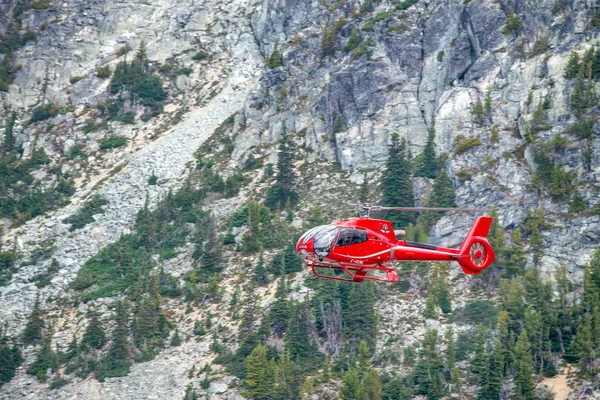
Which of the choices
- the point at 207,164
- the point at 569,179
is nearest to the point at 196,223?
the point at 207,164

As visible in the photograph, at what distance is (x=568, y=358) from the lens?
66.4 meters

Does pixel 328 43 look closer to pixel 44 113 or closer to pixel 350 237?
pixel 44 113

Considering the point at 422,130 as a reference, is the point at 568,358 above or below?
below

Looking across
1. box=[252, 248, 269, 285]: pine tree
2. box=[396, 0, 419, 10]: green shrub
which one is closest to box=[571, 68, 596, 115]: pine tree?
box=[396, 0, 419, 10]: green shrub

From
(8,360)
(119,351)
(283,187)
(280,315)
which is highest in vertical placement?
(283,187)

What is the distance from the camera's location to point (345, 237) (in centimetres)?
4588

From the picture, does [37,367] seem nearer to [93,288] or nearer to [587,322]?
[93,288]

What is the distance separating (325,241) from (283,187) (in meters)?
45.0

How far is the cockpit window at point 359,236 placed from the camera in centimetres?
4619

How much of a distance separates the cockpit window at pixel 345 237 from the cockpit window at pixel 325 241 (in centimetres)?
→ 28

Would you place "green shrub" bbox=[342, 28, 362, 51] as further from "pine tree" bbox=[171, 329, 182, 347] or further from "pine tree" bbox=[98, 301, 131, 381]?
"pine tree" bbox=[98, 301, 131, 381]

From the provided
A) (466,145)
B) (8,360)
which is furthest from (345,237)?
(466,145)

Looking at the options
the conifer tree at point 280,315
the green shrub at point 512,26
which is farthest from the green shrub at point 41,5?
the conifer tree at point 280,315

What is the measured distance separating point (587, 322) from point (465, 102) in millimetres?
29730
